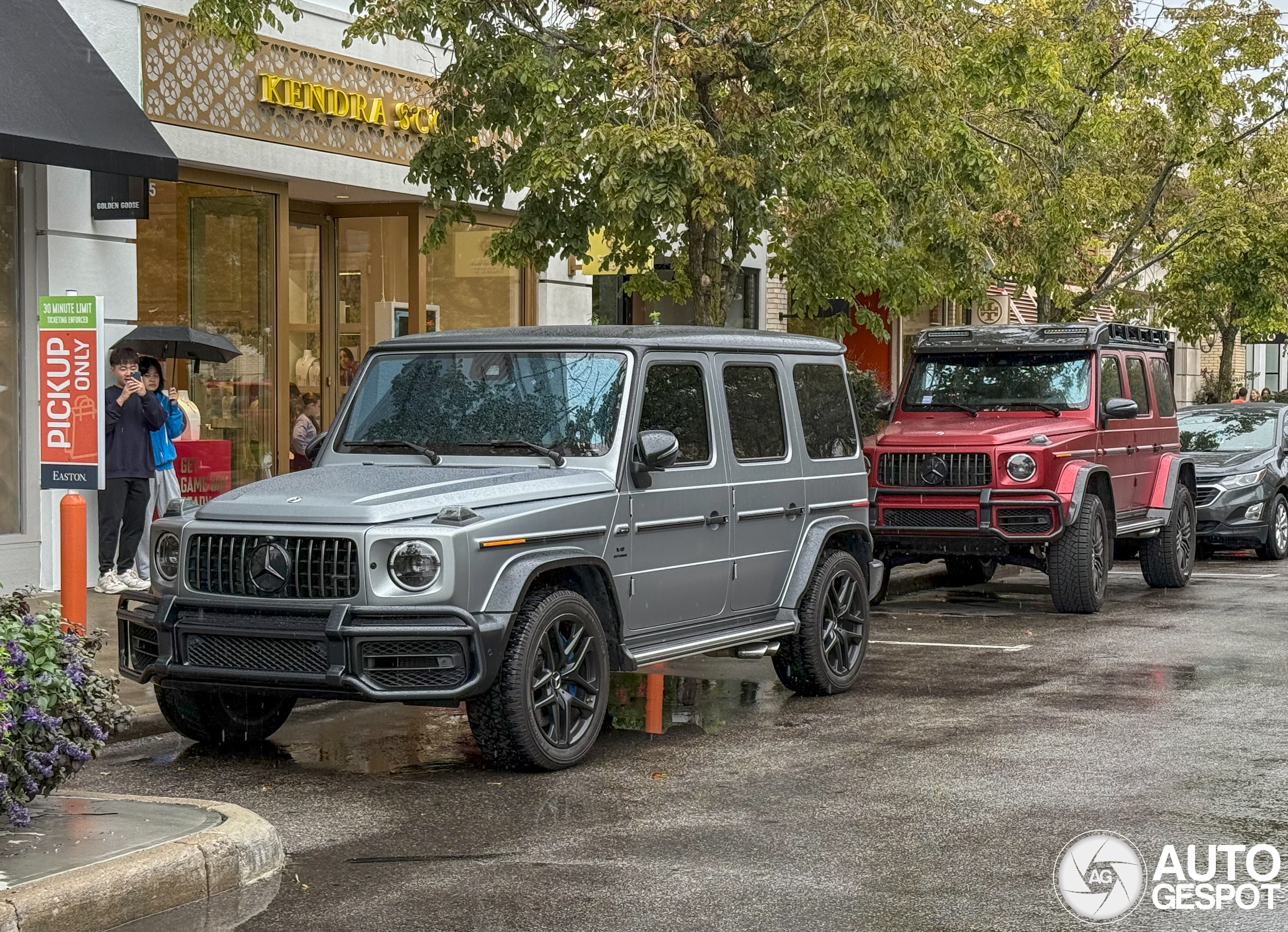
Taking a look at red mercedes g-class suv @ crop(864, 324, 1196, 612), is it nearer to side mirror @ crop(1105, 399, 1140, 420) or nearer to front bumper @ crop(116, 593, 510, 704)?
side mirror @ crop(1105, 399, 1140, 420)

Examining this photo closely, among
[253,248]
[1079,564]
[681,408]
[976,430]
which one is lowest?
[1079,564]

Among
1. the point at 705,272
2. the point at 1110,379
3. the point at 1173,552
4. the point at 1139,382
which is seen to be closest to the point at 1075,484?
the point at 1110,379

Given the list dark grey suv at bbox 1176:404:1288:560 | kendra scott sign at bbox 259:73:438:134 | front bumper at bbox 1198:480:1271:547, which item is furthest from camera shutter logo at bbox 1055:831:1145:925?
front bumper at bbox 1198:480:1271:547

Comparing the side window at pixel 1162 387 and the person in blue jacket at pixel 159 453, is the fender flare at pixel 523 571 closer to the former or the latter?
the person in blue jacket at pixel 159 453

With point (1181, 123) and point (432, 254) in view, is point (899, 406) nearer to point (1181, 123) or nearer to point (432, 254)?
point (432, 254)

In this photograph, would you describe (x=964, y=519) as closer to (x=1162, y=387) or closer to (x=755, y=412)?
(x=1162, y=387)

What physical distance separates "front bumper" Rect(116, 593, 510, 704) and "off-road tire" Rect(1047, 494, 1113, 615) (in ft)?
23.9

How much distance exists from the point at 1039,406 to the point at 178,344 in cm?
703

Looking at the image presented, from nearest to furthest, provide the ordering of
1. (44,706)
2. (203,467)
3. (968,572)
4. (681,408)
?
(44,706) → (681,408) → (203,467) → (968,572)

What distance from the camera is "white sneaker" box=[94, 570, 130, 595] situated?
13.1 metres

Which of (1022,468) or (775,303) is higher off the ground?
(775,303)

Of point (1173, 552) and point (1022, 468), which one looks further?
point (1173, 552)

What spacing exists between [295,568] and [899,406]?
8345mm

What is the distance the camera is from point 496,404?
8461 millimetres
